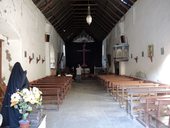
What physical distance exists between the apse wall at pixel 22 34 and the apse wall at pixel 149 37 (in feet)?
15.2

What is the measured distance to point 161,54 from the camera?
A: 355 inches

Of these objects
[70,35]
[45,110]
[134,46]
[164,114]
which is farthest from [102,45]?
[164,114]

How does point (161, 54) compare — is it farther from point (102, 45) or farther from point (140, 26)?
point (102, 45)

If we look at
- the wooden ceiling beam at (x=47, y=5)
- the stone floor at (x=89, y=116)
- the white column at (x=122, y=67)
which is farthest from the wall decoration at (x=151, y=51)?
the white column at (x=122, y=67)

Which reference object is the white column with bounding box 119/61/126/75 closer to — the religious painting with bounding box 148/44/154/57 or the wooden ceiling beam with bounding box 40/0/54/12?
the wooden ceiling beam with bounding box 40/0/54/12

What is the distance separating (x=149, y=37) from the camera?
34.3 ft

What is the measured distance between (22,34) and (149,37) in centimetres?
477

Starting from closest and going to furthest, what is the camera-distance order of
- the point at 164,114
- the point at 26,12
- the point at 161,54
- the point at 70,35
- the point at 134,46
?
the point at 164,114
the point at 161,54
the point at 26,12
the point at 134,46
the point at 70,35

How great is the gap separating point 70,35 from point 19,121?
2523 cm

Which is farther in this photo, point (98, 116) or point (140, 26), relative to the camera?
point (140, 26)

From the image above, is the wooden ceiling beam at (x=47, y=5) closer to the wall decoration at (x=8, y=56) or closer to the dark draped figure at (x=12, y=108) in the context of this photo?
the wall decoration at (x=8, y=56)

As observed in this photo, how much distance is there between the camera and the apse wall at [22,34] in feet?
26.3

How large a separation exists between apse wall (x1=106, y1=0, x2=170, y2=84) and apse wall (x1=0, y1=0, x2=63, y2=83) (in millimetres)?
4624

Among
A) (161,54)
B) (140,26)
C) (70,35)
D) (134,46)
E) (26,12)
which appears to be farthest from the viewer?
(70,35)
